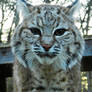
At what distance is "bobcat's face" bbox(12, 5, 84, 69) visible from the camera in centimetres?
294

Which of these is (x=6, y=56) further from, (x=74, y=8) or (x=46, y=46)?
(x=46, y=46)

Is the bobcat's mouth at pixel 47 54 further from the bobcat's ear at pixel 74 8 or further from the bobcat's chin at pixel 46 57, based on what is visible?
the bobcat's ear at pixel 74 8

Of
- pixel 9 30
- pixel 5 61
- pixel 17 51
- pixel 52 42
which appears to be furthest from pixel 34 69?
pixel 9 30

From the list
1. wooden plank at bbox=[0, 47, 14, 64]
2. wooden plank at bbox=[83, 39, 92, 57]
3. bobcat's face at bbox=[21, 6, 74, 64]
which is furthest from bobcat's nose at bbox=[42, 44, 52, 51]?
wooden plank at bbox=[0, 47, 14, 64]

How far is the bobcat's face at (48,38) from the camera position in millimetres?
2944

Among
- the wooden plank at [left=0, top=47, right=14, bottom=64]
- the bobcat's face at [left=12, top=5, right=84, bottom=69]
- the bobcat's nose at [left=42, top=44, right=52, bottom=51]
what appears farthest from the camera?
the wooden plank at [left=0, top=47, right=14, bottom=64]

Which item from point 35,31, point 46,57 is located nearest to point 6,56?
point 35,31

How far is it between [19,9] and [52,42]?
887 mm

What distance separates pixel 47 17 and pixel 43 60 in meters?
0.59

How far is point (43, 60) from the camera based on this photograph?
3020 millimetres

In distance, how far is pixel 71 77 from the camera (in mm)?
3346

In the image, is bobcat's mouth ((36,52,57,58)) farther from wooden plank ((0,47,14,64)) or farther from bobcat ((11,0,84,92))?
wooden plank ((0,47,14,64))

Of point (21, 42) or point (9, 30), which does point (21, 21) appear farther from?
point (9, 30)

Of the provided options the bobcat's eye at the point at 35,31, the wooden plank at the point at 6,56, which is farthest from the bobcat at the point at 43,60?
the wooden plank at the point at 6,56
